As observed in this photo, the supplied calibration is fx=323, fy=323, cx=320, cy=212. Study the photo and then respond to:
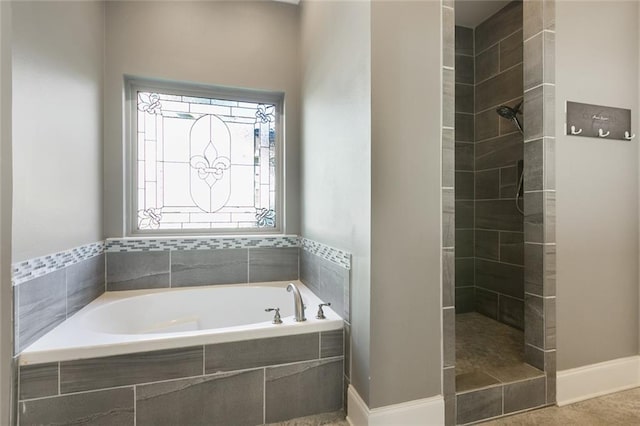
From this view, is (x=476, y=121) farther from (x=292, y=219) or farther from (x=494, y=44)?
(x=292, y=219)

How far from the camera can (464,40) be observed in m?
3.12

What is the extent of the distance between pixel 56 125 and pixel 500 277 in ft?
11.2

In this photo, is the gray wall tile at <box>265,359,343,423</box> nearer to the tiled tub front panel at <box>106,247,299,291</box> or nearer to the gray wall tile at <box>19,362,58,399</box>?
the gray wall tile at <box>19,362,58,399</box>

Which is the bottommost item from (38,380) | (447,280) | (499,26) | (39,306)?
(38,380)

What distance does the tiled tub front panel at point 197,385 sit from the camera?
56.1 inches

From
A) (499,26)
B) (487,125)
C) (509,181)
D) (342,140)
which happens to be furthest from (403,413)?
(499,26)

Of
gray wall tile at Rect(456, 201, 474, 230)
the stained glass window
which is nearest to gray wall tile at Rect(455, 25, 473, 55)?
gray wall tile at Rect(456, 201, 474, 230)

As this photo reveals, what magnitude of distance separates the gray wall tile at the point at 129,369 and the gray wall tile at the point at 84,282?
1.82ft

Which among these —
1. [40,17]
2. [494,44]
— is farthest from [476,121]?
[40,17]

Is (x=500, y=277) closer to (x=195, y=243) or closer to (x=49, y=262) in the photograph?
(x=195, y=243)

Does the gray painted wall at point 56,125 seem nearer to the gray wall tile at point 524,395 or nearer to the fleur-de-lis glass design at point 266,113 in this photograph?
the fleur-de-lis glass design at point 266,113

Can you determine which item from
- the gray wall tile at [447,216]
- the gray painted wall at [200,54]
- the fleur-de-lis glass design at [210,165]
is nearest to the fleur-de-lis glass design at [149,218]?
the gray painted wall at [200,54]

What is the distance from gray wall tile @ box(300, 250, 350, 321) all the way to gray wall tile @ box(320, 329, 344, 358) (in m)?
0.11

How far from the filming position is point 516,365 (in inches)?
75.7
